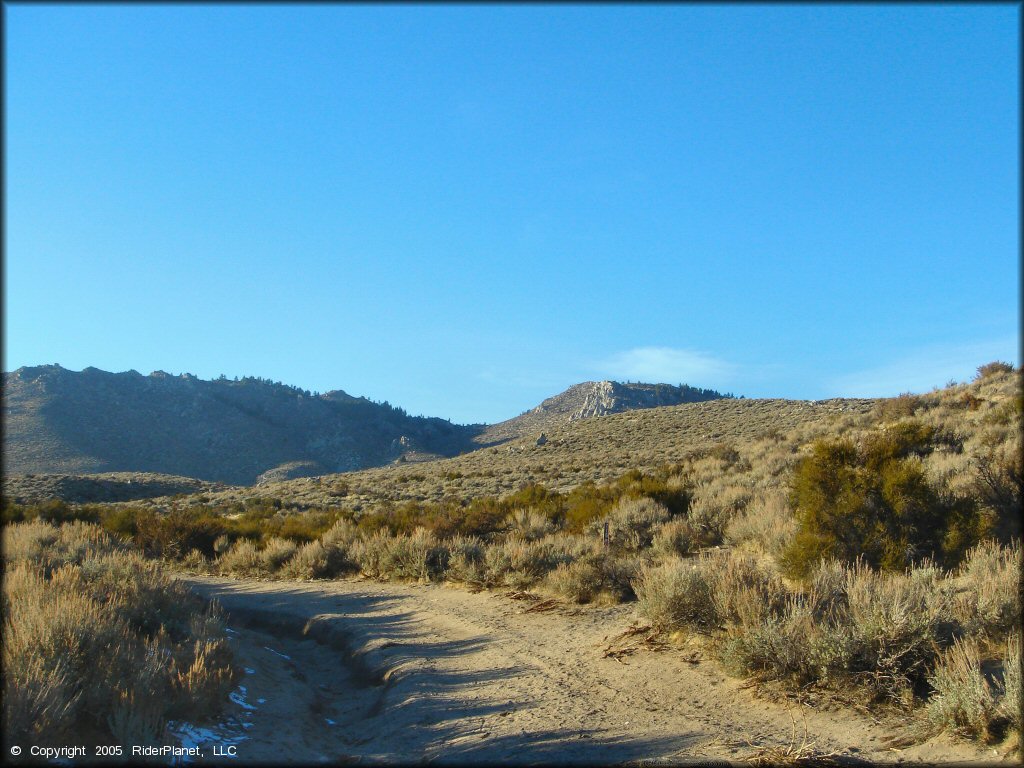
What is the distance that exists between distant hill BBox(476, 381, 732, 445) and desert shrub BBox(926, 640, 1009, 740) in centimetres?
7576

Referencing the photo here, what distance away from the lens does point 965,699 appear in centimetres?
542

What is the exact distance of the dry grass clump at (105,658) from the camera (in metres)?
5.38

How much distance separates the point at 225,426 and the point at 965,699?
89.3m

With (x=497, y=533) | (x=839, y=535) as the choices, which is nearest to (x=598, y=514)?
(x=497, y=533)

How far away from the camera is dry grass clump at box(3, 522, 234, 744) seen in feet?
17.7

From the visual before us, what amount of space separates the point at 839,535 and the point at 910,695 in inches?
181

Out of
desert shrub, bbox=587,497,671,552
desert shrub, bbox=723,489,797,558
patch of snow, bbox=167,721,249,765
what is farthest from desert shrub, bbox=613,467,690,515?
patch of snow, bbox=167,721,249,765

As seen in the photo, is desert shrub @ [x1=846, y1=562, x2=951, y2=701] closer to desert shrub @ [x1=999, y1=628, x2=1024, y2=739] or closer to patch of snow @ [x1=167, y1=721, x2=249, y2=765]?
desert shrub @ [x1=999, y1=628, x2=1024, y2=739]

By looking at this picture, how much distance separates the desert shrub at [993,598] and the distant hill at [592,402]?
7355 centimetres

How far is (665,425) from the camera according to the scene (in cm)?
5597

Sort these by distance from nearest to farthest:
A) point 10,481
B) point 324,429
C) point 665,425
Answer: point 10,481, point 665,425, point 324,429

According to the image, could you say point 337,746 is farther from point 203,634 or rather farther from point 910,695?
point 910,695

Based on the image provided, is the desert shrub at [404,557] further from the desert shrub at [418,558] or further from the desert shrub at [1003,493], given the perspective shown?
the desert shrub at [1003,493]

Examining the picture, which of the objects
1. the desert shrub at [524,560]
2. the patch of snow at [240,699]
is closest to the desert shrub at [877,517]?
the desert shrub at [524,560]
